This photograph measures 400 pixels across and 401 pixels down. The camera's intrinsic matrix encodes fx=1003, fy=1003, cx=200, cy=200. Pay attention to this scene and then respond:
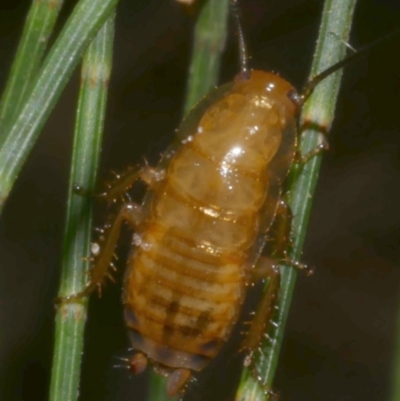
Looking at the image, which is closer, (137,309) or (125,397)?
(137,309)

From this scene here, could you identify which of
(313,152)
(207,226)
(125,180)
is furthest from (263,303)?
(125,180)

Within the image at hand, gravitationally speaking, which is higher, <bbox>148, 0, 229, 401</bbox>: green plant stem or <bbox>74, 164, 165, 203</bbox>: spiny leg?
<bbox>148, 0, 229, 401</bbox>: green plant stem

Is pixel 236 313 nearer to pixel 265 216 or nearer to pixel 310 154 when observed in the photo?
pixel 265 216

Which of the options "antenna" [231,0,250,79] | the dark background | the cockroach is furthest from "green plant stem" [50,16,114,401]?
the dark background

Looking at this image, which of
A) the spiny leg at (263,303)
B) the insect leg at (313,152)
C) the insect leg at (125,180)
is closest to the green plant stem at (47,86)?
the insect leg at (125,180)

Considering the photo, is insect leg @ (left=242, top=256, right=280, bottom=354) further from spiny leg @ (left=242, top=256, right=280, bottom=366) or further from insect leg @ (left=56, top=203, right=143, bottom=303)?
insect leg @ (left=56, top=203, right=143, bottom=303)

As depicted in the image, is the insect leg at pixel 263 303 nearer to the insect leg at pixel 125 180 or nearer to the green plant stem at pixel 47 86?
the insect leg at pixel 125 180

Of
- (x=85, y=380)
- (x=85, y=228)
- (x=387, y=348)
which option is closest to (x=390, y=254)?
(x=387, y=348)

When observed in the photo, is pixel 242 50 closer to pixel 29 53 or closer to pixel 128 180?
pixel 128 180
